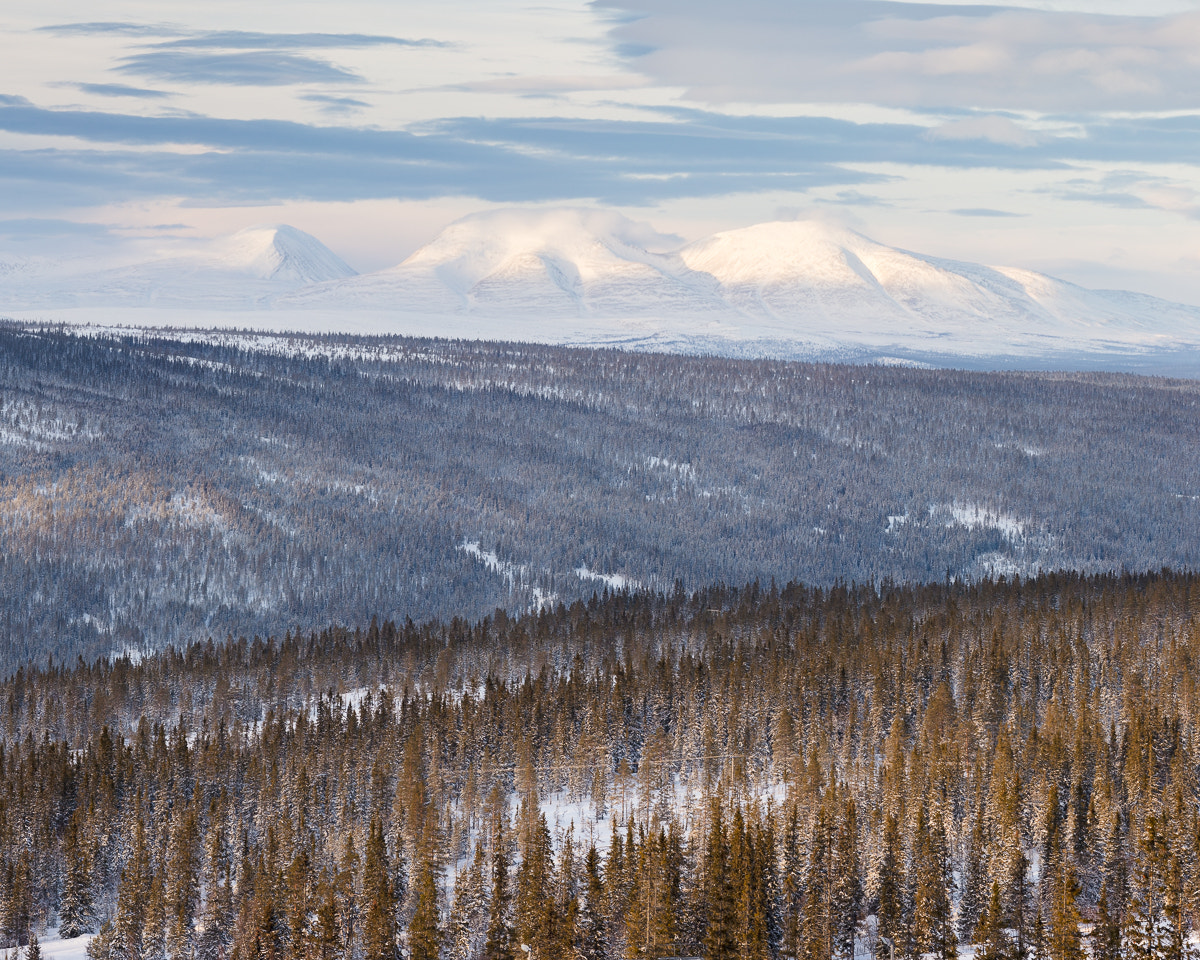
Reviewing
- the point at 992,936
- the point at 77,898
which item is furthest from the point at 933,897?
the point at 77,898

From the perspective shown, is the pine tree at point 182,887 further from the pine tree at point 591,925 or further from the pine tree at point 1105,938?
the pine tree at point 1105,938

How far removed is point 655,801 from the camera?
107 metres

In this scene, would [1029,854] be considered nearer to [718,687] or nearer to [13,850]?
[718,687]

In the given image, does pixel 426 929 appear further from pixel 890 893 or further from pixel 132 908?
pixel 890 893

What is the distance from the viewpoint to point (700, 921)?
81625 millimetres

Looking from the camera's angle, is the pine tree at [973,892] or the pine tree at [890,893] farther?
the pine tree at [973,892]

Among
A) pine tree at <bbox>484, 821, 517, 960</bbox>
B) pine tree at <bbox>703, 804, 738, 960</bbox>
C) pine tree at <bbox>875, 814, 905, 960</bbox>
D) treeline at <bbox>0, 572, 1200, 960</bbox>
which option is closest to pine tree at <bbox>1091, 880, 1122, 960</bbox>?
treeline at <bbox>0, 572, 1200, 960</bbox>

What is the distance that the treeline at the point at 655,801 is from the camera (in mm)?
81125

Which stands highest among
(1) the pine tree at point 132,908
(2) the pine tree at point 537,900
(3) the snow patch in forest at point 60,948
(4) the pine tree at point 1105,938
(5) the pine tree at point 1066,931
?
(5) the pine tree at point 1066,931

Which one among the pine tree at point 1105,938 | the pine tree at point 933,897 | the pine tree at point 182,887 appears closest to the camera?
the pine tree at point 1105,938

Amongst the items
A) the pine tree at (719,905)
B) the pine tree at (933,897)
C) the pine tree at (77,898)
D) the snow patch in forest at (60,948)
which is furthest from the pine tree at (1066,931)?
the pine tree at (77,898)

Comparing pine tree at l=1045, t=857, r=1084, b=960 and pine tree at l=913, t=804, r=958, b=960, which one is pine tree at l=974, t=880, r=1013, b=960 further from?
pine tree at l=913, t=804, r=958, b=960

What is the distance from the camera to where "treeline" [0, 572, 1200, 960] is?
266ft

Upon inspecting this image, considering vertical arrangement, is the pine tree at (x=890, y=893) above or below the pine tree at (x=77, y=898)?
above
